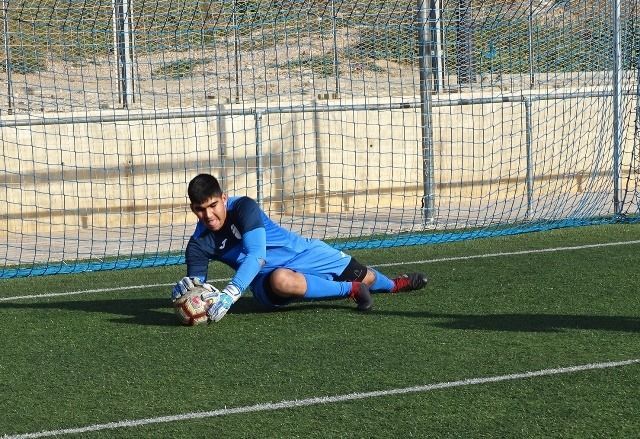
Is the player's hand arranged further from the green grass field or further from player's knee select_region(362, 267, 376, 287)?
player's knee select_region(362, 267, 376, 287)

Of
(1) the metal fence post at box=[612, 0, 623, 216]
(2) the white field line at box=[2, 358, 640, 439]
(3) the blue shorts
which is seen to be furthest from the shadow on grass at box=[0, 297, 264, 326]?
(1) the metal fence post at box=[612, 0, 623, 216]

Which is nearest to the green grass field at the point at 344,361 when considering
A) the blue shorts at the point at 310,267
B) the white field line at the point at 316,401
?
the white field line at the point at 316,401

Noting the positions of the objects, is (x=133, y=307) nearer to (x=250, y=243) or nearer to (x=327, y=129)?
(x=250, y=243)

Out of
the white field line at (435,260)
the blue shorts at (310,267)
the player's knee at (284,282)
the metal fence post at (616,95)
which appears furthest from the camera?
the metal fence post at (616,95)

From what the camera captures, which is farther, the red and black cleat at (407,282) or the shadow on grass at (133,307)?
the red and black cleat at (407,282)

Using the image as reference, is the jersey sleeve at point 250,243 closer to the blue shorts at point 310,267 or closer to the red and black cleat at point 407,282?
the blue shorts at point 310,267

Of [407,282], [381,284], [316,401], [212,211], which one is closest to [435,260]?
[407,282]

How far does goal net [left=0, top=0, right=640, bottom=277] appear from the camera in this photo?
12.1 meters

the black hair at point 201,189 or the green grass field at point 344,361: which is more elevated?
the black hair at point 201,189

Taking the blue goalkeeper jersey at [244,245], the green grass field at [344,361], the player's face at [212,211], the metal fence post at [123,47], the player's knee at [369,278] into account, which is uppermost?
the metal fence post at [123,47]

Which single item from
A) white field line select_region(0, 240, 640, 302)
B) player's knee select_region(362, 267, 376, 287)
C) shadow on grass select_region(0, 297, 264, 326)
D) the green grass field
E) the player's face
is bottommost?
white field line select_region(0, 240, 640, 302)

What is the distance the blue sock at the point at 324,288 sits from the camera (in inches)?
295

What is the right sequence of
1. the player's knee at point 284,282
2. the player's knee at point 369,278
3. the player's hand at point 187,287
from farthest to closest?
the player's knee at point 369,278 → the player's knee at point 284,282 → the player's hand at point 187,287

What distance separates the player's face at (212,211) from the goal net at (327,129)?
385 centimetres
